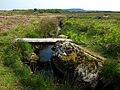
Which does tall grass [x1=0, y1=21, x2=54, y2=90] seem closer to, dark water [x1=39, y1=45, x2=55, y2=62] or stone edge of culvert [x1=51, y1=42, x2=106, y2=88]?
stone edge of culvert [x1=51, y1=42, x2=106, y2=88]

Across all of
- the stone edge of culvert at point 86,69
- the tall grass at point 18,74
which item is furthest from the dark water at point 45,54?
the stone edge of culvert at point 86,69

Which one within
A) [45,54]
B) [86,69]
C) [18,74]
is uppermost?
[86,69]

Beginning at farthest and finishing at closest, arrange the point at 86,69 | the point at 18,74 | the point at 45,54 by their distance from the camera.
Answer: the point at 45,54
the point at 86,69
the point at 18,74

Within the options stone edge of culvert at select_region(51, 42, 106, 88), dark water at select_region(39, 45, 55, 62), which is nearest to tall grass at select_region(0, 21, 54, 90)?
stone edge of culvert at select_region(51, 42, 106, 88)

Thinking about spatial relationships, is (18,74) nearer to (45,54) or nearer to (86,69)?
(86,69)

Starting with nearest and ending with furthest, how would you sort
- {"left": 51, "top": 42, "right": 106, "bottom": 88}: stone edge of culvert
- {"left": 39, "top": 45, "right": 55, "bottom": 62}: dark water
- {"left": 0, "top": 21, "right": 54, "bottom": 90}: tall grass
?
{"left": 0, "top": 21, "right": 54, "bottom": 90}: tall grass → {"left": 51, "top": 42, "right": 106, "bottom": 88}: stone edge of culvert → {"left": 39, "top": 45, "right": 55, "bottom": 62}: dark water

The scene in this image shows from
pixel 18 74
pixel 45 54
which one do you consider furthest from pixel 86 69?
pixel 45 54

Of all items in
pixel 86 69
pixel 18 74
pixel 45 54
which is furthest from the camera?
pixel 45 54

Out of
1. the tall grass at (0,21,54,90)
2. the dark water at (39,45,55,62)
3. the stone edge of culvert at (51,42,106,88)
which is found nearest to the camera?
the tall grass at (0,21,54,90)

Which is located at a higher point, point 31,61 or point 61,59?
point 61,59

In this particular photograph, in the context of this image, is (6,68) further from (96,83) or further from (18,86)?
(96,83)

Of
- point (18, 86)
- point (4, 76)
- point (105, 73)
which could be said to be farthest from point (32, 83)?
point (105, 73)

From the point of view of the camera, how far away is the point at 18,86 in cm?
1057

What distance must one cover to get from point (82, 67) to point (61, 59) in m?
1.40
